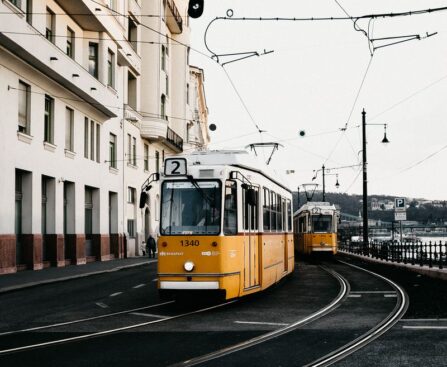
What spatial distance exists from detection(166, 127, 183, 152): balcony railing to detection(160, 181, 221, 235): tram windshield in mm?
35534

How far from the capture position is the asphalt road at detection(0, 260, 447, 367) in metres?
7.89

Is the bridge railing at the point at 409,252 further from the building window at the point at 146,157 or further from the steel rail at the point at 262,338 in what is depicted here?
the building window at the point at 146,157

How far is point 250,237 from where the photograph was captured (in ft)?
45.9

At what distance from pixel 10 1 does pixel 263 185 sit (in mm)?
13235

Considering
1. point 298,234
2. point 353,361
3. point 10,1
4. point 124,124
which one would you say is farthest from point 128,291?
point 124,124

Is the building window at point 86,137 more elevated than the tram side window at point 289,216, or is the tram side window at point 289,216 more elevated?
the building window at point 86,137

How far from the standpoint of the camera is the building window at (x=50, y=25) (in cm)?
2872

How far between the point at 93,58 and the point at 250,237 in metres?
23.0

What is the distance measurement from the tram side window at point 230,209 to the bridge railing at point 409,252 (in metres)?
11.2

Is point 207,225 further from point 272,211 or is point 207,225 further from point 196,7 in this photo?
point 196,7

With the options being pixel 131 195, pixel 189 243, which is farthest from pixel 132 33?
pixel 189 243

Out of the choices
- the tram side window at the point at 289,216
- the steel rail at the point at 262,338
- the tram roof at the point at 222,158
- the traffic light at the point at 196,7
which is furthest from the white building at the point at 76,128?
the steel rail at the point at 262,338

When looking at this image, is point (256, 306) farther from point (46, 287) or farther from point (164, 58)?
point (164, 58)

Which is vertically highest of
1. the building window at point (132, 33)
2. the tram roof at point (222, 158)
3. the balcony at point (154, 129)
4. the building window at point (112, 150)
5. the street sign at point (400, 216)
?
the building window at point (132, 33)
